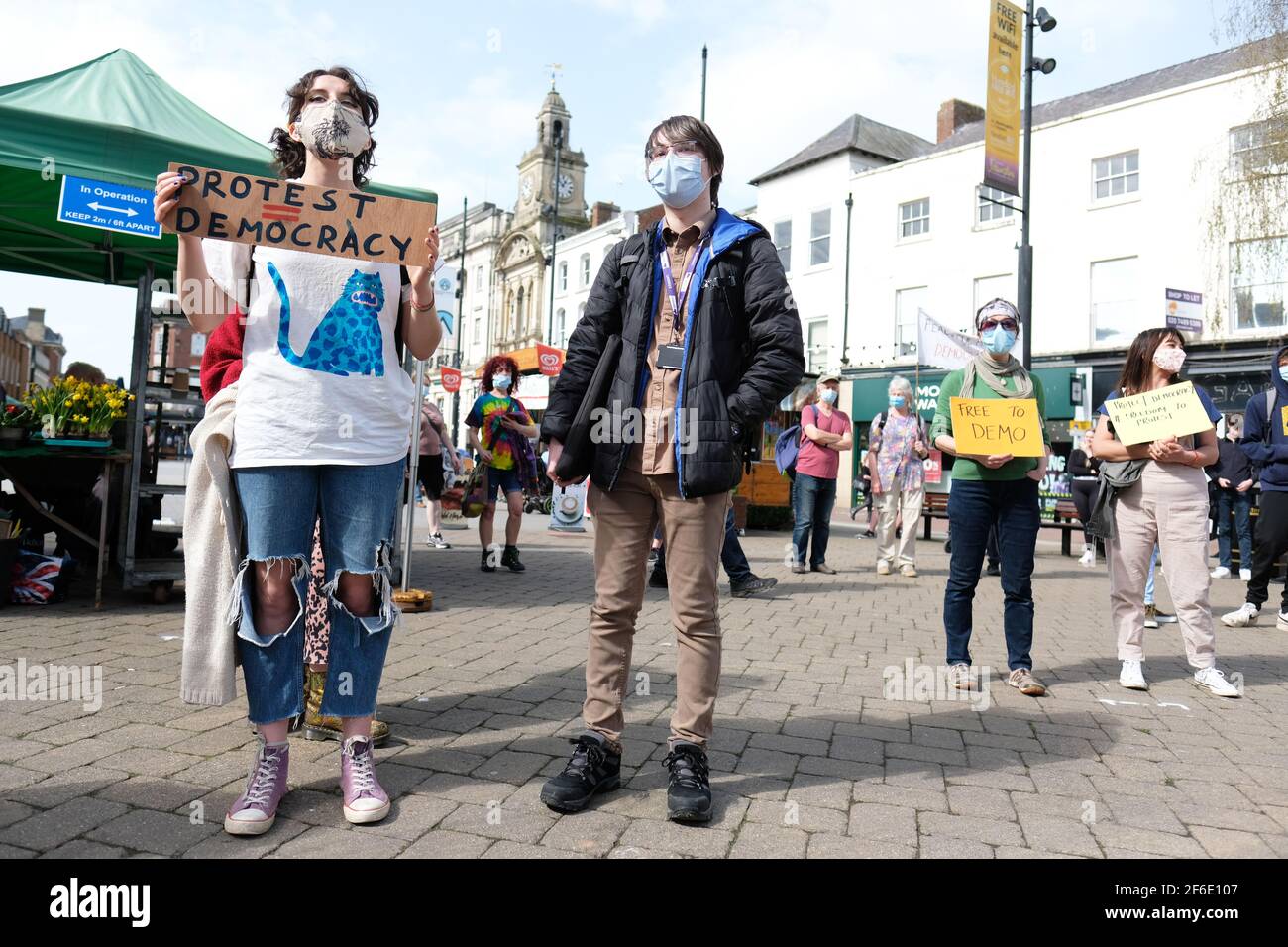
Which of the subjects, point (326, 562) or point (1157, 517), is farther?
point (1157, 517)

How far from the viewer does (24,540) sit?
22.5 ft

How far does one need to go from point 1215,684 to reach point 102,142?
7244 mm

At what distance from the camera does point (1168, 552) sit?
4.93 m

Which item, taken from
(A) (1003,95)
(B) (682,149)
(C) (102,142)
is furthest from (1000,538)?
(A) (1003,95)

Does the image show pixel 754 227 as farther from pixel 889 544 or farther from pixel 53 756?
pixel 889 544

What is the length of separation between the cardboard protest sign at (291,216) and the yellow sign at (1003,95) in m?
14.5

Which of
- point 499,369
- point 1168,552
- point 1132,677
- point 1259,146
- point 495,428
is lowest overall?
point 1132,677

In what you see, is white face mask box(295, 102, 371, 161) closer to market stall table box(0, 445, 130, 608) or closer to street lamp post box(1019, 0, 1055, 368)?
market stall table box(0, 445, 130, 608)

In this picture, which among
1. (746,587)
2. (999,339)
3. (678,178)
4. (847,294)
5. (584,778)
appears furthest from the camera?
(847,294)

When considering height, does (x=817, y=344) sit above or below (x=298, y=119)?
above

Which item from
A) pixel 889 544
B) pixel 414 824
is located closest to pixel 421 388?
pixel 414 824

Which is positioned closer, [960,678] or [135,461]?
[960,678]

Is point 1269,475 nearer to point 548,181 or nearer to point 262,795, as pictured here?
point 262,795
